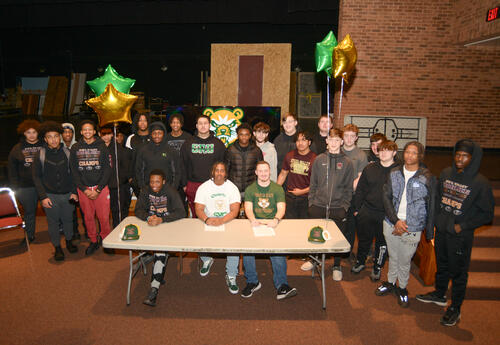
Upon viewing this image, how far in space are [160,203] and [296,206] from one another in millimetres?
1638

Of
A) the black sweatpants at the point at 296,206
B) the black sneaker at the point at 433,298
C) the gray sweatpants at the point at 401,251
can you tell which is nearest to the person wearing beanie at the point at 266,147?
the black sweatpants at the point at 296,206

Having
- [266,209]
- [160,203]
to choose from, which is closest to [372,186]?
[266,209]

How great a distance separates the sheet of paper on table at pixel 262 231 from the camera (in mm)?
3523

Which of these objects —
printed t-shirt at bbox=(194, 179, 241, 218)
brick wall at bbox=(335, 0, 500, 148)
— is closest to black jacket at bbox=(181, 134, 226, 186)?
printed t-shirt at bbox=(194, 179, 241, 218)

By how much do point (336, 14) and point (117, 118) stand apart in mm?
7445

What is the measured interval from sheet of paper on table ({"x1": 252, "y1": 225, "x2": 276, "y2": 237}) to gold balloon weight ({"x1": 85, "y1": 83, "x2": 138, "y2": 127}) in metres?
2.16

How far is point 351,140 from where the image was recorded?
4.34 meters

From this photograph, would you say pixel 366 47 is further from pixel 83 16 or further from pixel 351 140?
pixel 83 16

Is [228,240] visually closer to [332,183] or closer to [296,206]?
[296,206]

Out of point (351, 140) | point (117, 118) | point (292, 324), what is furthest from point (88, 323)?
point (351, 140)

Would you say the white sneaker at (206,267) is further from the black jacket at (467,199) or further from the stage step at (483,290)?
the stage step at (483,290)

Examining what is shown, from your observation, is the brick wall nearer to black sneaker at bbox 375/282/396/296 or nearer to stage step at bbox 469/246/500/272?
stage step at bbox 469/246/500/272

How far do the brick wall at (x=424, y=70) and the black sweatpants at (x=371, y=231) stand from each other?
440cm

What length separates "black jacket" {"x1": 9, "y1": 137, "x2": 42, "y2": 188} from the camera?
189 inches
